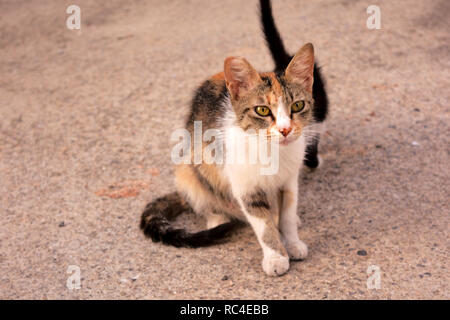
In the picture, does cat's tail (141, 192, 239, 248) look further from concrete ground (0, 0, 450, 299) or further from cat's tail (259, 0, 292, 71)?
cat's tail (259, 0, 292, 71)

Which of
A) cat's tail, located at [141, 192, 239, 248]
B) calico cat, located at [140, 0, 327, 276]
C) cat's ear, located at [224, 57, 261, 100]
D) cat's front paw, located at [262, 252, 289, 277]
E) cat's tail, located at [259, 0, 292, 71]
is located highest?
cat's tail, located at [259, 0, 292, 71]

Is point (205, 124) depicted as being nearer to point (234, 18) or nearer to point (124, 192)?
point (124, 192)

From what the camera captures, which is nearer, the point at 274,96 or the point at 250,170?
the point at 274,96

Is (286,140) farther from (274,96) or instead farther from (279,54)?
(279,54)

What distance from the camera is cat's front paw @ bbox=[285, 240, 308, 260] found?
8.89 ft

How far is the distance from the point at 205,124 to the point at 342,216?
1.06m

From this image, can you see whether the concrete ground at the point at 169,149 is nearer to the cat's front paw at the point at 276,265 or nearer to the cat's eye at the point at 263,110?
the cat's front paw at the point at 276,265

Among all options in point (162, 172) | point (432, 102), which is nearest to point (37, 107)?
point (162, 172)

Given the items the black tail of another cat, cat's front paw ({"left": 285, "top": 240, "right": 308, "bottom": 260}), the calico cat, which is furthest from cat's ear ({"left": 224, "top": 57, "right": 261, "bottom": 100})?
cat's front paw ({"left": 285, "top": 240, "right": 308, "bottom": 260})

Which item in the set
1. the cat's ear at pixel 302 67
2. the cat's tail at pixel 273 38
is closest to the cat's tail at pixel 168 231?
the cat's ear at pixel 302 67

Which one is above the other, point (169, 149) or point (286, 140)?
point (286, 140)

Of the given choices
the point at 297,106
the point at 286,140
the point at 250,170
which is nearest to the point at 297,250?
the point at 250,170

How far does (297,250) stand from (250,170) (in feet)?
1.81

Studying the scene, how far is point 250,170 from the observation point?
259cm
